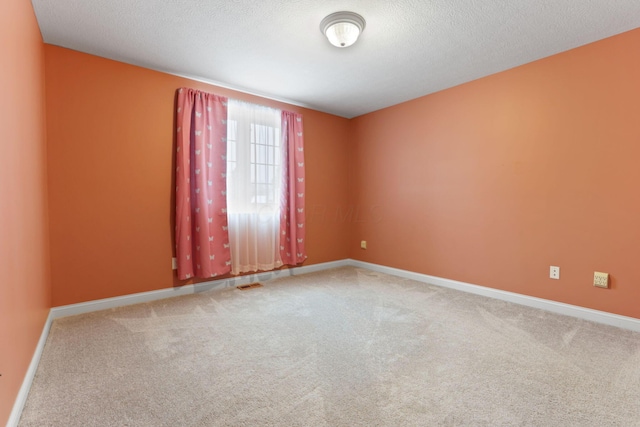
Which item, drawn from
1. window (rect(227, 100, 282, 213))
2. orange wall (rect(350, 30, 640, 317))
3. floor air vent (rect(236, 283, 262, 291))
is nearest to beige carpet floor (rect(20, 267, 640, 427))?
orange wall (rect(350, 30, 640, 317))

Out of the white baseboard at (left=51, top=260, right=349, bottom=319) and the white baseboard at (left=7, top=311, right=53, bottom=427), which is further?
the white baseboard at (left=51, top=260, right=349, bottom=319)

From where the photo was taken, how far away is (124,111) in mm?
2900

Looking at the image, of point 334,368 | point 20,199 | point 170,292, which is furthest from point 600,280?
point 20,199

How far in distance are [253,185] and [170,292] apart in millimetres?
1538

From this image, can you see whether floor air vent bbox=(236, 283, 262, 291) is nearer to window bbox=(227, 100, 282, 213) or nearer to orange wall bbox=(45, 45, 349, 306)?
orange wall bbox=(45, 45, 349, 306)

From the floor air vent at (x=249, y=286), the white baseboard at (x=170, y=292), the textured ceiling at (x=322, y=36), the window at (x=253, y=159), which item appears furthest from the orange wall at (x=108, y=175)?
the floor air vent at (x=249, y=286)

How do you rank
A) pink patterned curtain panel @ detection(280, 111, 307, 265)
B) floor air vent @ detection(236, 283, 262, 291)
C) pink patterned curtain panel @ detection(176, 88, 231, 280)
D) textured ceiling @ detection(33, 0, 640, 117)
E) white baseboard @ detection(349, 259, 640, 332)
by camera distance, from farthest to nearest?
pink patterned curtain panel @ detection(280, 111, 307, 265) < floor air vent @ detection(236, 283, 262, 291) < pink patterned curtain panel @ detection(176, 88, 231, 280) < white baseboard @ detection(349, 259, 640, 332) < textured ceiling @ detection(33, 0, 640, 117)

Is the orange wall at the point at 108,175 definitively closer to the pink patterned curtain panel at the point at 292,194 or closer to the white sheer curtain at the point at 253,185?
the white sheer curtain at the point at 253,185

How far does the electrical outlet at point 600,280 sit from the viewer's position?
2.47 m

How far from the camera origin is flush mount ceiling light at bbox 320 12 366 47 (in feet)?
7.15

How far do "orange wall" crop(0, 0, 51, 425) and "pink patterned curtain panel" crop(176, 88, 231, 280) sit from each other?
42.2 inches

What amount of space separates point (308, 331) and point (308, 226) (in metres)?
2.19

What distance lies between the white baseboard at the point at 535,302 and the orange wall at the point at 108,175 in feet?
9.90

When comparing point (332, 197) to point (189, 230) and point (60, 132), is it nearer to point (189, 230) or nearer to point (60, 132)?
point (189, 230)
